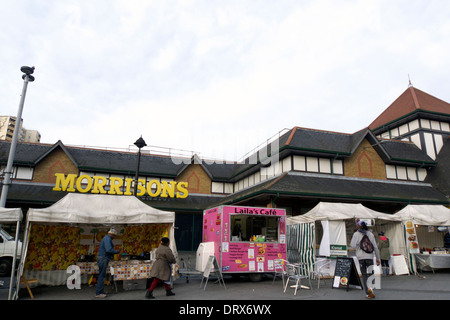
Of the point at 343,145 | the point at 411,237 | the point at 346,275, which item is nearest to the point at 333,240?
the point at 346,275

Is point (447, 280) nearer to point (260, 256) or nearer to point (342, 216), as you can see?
point (342, 216)

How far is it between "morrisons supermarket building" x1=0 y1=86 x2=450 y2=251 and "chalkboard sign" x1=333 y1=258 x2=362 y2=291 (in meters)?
6.39

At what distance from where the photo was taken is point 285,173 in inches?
724

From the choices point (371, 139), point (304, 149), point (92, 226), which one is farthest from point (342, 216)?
point (371, 139)

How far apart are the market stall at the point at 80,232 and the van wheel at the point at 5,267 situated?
3.70 meters

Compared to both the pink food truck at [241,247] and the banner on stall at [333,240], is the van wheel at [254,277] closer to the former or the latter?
the pink food truck at [241,247]

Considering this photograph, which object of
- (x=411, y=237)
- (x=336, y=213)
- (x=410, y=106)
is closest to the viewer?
(x=336, y=213)

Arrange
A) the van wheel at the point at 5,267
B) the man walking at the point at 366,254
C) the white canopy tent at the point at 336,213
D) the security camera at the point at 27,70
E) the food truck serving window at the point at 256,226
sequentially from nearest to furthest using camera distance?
the man walking at the point at 366,254, the security camera at the point at 27,70, the white canopy tent at the point at 336,213, the van wheel at the point at 5,267, the food truck serving window at the point at 256,226

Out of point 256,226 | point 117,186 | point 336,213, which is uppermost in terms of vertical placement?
point 117,186

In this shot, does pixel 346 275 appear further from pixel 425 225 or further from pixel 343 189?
pixel 343 189

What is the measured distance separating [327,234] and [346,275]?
2424 mm

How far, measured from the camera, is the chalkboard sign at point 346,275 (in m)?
9.32
